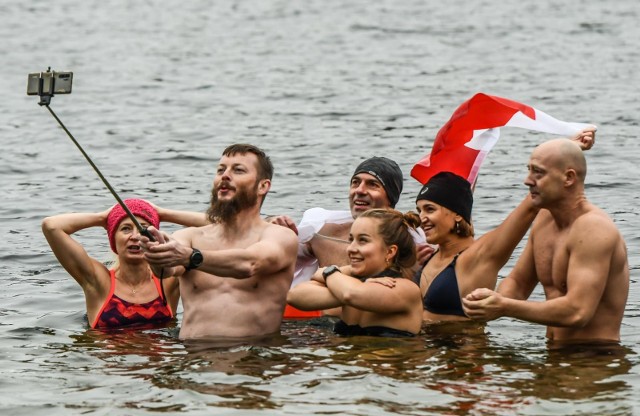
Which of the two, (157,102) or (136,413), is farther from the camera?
(157,102)

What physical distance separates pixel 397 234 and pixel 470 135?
1961 mm

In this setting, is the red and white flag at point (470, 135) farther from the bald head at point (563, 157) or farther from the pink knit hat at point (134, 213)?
the pink knit hat at point (134, 213)

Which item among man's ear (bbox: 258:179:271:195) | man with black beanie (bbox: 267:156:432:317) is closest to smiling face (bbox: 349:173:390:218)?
man with black beanie (bbox: 267:156:432:317)

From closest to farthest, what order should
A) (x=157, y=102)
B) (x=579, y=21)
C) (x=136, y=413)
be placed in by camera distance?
(x=136, y=413), (x=157, y=102), (x=579, y=21)

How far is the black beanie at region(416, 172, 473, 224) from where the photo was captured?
12.9m

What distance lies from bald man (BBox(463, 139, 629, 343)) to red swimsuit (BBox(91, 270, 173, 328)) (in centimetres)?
375

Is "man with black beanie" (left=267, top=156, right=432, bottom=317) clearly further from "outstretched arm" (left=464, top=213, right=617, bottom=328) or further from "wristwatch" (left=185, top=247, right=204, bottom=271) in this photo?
"outstretched arm" (left=464, top=213, right=617, bottom=328)

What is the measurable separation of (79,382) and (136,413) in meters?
1.23

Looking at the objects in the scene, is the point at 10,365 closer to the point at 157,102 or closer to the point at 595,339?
the point at 595,339

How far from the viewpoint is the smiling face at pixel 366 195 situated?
532 inches

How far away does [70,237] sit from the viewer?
1302 centimetres

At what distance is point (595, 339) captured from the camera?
39.5ft

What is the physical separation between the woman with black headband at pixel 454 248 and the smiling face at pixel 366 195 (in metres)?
0.55

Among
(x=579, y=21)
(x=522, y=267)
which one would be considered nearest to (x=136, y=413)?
(x=522, y=267)
